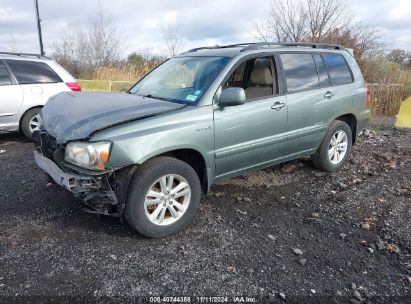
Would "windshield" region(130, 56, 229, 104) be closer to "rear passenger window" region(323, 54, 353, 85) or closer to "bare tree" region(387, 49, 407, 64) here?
"rear passenger window" region(323, 54, 353, 85)

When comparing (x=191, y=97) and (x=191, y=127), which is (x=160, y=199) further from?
(x=191, y=97)

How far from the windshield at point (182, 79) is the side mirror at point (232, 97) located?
23 centimetres

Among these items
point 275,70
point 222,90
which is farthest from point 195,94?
point 275,70

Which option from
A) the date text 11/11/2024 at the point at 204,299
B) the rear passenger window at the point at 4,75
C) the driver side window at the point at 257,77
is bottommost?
the date text 11/11/2024 at the point at 204,299

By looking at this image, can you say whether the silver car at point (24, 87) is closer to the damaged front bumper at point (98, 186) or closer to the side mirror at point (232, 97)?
the damaged front bumper at point (98, 186)

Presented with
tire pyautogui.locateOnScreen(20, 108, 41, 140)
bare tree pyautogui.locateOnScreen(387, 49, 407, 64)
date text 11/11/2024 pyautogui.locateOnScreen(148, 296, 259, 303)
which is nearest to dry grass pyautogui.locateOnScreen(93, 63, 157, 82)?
tire pyautogui.locateOnScreen(20, 108, 41, 140)

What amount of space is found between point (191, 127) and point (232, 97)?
52cm

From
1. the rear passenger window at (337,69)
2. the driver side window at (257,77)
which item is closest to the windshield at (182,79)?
the driver side window at (257,77)

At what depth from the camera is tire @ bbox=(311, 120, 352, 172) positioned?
5062mm

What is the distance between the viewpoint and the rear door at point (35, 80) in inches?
267

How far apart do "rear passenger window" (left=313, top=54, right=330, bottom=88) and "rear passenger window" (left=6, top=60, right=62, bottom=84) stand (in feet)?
16.6

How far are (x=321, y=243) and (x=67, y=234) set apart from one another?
2460mm

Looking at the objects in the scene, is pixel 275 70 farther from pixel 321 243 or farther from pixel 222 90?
pixel 321 243

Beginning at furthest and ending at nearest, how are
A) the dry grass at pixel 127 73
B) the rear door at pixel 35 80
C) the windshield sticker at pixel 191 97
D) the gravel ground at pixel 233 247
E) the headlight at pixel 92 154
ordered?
the dry grass at pixel 127 73
the rear door at pixel 35 80
the windshield sticker at pixel 191 97
the headlight at pixel 92 154
the gravel ground at pixel 233 247
